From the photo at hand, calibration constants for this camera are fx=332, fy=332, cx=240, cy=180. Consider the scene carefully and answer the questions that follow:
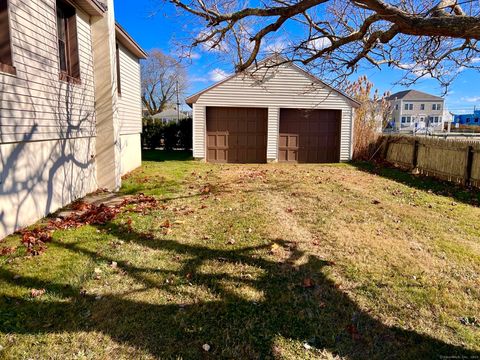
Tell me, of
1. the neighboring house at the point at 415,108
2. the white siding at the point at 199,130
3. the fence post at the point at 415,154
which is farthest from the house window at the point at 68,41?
the neighboring house at the point at 415,108

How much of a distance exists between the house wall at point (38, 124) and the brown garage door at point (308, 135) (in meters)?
9.89

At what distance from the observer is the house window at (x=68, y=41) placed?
22.6 feet

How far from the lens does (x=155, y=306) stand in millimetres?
3131

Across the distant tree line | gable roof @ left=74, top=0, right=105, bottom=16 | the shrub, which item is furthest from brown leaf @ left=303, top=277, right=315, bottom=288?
the shrub

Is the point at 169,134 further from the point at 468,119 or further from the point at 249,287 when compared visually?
the point at 468,119

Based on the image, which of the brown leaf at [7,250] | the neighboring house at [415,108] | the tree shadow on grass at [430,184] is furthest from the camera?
the neighboring house at [415,108]

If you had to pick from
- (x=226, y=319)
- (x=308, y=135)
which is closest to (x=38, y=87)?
→ (x=226, y=319)

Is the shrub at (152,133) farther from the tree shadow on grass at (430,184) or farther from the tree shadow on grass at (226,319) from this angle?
the tree shadow on grass at (226,319)

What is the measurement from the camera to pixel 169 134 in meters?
21.0

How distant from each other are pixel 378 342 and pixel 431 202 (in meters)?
6.25

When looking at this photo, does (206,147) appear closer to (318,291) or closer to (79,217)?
(79,217)

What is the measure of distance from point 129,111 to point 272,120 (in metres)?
6.51

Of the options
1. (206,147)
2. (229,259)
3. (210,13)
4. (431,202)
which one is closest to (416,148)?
(431,202)

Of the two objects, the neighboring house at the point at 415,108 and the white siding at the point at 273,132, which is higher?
the neighboring house at the point at 415,108
